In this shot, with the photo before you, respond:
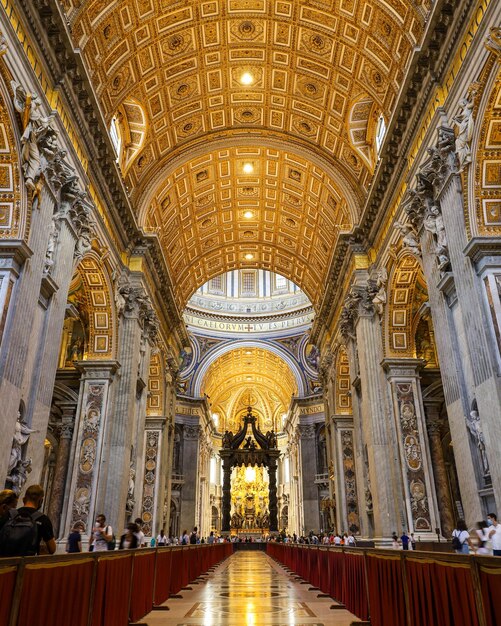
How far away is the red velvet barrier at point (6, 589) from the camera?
2.51 metres

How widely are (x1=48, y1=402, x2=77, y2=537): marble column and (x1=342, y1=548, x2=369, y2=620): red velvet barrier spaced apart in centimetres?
877

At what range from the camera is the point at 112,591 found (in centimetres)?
421

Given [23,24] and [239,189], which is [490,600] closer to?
[23,24]

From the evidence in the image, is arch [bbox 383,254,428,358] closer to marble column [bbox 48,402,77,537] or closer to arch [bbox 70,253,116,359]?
arch [bbox 70,253,116,359]

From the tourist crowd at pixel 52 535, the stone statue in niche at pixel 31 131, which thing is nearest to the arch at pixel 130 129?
the stone statue in niche at pixel 31 131

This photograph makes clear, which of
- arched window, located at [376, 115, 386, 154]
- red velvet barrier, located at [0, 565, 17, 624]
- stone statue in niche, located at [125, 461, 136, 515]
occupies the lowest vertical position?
red velvet barrier, located at [0, 565, 17, 624]

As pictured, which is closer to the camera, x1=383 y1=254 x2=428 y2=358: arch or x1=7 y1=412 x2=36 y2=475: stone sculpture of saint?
x1=7 y1=412 x2=36 y2=475: stone sculpture of saint

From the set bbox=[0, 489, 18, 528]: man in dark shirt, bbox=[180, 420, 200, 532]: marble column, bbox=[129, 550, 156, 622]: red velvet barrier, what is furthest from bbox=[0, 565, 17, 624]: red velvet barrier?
bbox=[180, 420, 200, 532]: marble column

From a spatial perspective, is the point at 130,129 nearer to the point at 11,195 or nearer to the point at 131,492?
the point at 11,195

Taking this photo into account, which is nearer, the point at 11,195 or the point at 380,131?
the point at 11,195

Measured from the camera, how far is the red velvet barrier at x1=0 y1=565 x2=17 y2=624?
2.51 meters

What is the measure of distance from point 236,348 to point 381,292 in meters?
24.5

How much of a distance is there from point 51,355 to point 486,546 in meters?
7.64

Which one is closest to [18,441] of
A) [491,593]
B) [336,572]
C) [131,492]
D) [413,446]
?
[336,572]
